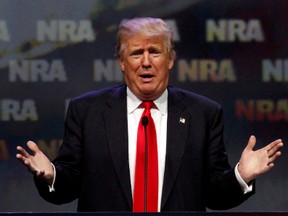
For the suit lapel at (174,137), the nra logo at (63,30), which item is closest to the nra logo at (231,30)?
the nra logo at (63,30)

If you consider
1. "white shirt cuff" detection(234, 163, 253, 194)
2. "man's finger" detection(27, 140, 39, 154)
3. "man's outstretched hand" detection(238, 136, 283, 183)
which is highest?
"man's finger" detection(27, 140, 39, 154)

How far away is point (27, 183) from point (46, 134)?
0.29 meters

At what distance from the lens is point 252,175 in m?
2.60

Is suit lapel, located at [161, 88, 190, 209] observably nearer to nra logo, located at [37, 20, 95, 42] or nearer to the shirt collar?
the shirt collar

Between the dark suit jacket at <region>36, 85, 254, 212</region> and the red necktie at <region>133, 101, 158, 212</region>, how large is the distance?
3 cm

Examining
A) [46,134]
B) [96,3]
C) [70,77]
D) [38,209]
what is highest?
[96,3]

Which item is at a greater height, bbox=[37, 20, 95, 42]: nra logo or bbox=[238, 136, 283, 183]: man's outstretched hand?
bbox=[37, 20, 95, 42]: nra logo

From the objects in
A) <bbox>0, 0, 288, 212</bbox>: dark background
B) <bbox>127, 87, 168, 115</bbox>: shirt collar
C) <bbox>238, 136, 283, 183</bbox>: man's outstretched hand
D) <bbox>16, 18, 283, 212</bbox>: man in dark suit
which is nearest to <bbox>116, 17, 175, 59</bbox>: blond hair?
<bbox>16, 18, 283, 212</bbox>: man in dark suit

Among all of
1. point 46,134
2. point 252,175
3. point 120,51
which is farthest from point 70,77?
point 252,175

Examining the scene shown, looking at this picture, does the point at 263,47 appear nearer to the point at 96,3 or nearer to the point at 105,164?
the point at 96,3

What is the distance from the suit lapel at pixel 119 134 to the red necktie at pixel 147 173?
0.03 meters

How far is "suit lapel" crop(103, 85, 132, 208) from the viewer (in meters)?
2.70

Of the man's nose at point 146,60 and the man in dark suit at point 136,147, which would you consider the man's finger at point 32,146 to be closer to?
the man in dark suit at point 136,147

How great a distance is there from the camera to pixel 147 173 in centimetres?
269
